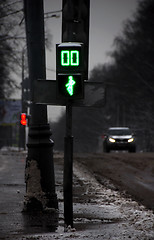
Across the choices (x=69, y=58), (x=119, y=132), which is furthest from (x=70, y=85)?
(x=119, y=132)

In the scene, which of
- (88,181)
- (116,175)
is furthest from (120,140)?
(88,181)

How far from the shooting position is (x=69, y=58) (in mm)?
9391

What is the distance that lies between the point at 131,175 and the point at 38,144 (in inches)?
472

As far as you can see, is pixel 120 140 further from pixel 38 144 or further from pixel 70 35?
pixel 70 35

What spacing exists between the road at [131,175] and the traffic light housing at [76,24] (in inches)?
204

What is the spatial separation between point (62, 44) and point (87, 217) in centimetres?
270

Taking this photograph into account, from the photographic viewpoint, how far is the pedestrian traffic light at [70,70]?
9336mm

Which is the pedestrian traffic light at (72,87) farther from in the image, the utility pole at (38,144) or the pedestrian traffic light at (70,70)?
the utility pole at (38,144)

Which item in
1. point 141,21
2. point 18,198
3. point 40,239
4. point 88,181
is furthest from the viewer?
point 141,21

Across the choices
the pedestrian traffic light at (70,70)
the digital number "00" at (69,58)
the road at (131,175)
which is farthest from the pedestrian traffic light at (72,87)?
the road at (131,175)

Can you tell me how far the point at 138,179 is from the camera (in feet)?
70.1

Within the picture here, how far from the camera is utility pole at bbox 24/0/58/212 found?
11023 millimetres

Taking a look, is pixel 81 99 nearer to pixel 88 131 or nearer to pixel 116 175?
pixel 116 175

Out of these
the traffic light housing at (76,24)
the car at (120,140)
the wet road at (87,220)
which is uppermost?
the traffic light housing at (76,24)
